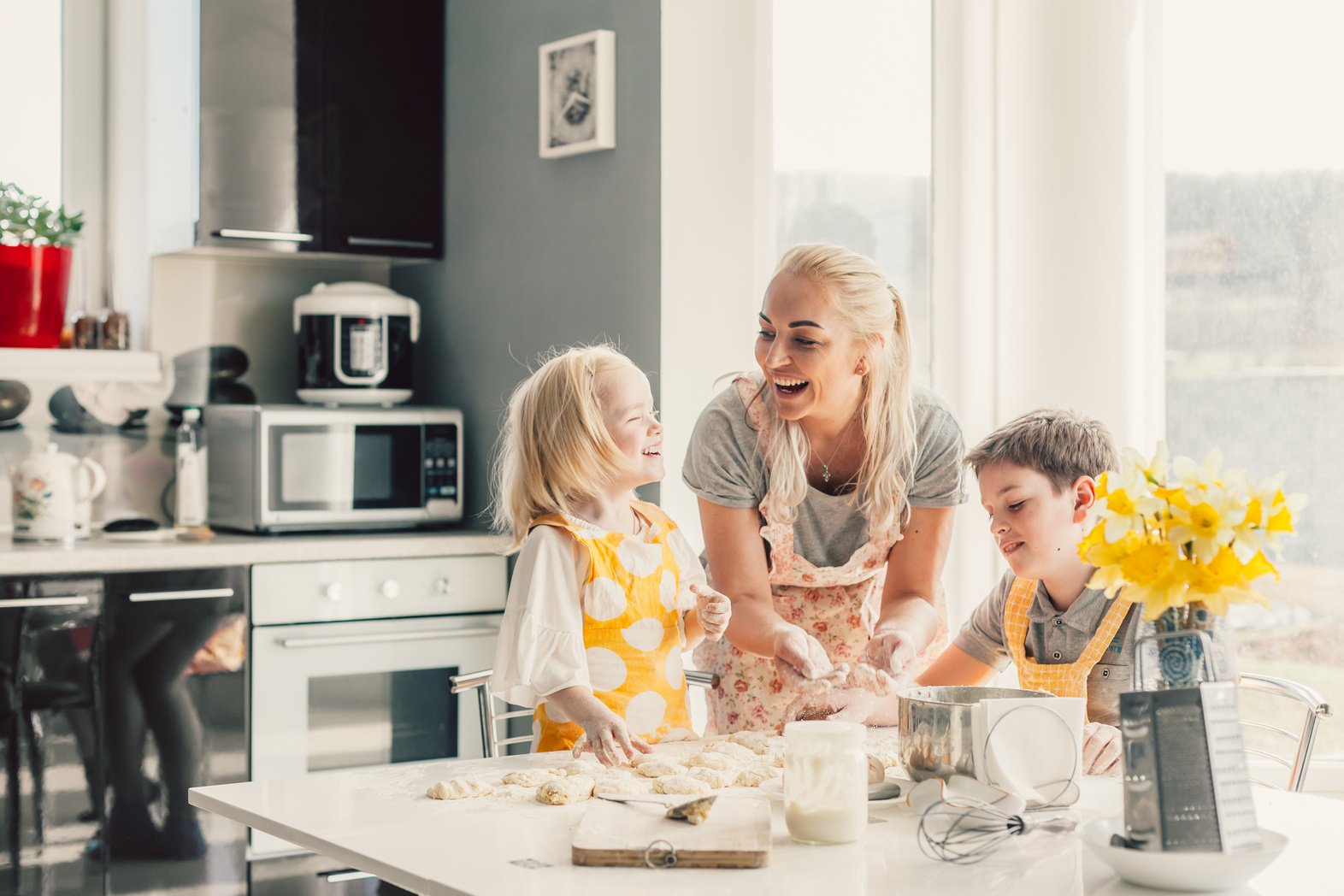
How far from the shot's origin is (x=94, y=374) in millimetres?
3320

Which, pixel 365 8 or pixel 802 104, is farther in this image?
pixel 365 8

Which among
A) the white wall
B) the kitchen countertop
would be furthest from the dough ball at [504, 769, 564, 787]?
the white wall

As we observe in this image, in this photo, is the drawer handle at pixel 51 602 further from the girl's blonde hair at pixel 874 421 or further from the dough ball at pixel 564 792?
the dough ball at pixel 564 792

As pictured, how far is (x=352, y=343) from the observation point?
3.45m

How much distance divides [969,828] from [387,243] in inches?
102

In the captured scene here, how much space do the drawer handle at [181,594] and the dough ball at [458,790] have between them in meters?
1.63

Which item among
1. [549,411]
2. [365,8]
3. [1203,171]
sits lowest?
[549,411]

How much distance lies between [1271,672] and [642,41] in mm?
1697

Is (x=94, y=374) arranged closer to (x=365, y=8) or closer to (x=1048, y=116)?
(x=365, y=8)

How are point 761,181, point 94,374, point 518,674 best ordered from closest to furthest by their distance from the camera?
point 518,674
point 761,181
point 94,374

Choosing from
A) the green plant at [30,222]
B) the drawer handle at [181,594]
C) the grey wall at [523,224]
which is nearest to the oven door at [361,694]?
the drawer handle at [181,594]

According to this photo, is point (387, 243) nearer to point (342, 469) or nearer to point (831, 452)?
point (342, 469)

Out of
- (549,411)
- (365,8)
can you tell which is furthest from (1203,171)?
(365,8)

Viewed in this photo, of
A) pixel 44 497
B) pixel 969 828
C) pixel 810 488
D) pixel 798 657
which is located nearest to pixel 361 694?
pixel 44 497
